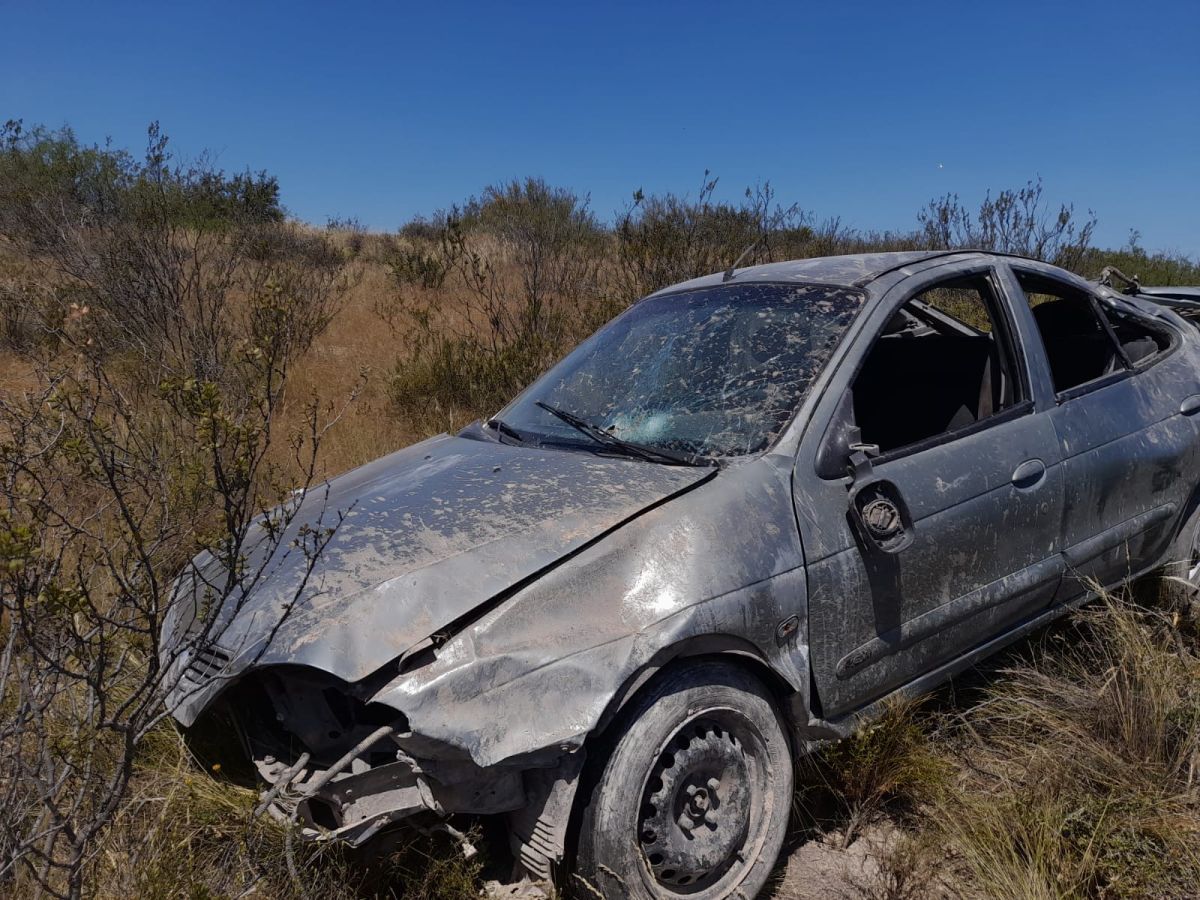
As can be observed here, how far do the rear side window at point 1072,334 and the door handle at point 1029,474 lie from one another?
2.10 feet

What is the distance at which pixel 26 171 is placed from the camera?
47.0 feet

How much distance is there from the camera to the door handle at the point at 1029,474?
2879 millimetres

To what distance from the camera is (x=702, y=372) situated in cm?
291

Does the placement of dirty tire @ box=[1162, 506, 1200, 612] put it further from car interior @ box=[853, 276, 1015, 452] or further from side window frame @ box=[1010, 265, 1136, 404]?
Answer: car interior @ box=[853, 276, 1015, 452]

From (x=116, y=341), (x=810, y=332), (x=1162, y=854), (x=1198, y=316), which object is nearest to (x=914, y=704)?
(x=1162, y=854)

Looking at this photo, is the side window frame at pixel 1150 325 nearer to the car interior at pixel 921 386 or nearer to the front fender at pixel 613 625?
the car interior at pixel 921 386

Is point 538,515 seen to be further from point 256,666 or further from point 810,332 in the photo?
point 810,332

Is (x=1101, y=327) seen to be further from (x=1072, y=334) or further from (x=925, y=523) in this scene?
(x=925, y=523)

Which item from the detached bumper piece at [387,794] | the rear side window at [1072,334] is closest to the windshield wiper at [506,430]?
the detached bumper piece at [387,794]

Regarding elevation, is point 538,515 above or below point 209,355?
below

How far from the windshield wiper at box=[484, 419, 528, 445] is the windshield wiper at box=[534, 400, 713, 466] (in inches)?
5.8

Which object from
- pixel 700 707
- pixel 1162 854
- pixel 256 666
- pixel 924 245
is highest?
pixel 924 245

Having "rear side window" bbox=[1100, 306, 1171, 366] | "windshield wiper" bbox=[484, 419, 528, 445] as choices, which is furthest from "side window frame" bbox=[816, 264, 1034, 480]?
"windshield wiper" bbox=[484, 419, 528, 445]

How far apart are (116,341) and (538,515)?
7.09m
